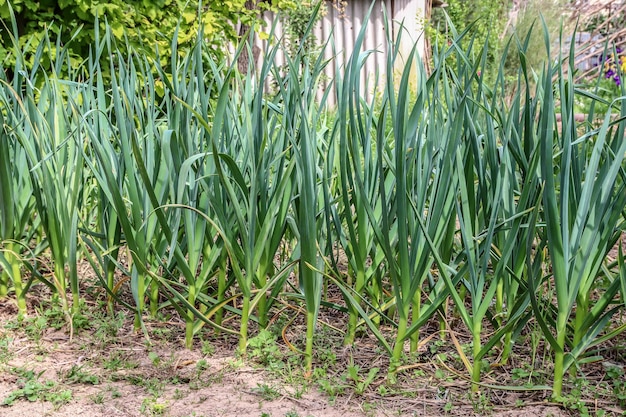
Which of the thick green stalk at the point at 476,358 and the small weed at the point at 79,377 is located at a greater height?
the thick green stalk at the point at 476,358

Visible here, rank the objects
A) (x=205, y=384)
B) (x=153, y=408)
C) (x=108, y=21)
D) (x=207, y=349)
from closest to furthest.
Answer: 1. (x=153, y=408)
2. (x=205, y=384)
3. (x=207, y=349)
4. (x=108, y=21)

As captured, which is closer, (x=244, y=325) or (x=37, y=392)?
(x=37, y=392)

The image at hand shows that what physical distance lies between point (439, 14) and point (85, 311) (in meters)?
9.33

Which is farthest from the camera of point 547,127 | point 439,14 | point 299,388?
point 439,14

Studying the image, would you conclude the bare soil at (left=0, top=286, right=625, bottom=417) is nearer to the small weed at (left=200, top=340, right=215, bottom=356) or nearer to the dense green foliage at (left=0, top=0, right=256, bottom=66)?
the small weed at (left=200, top=340, right=215, bottom=356)

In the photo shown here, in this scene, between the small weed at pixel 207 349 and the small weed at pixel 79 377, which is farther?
the small weed at pixel 207 349

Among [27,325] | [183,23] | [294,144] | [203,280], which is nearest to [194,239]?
[203,280]

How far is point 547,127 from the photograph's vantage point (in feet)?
4.72

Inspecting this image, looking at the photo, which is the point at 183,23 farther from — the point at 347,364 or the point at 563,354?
the point at 563,354

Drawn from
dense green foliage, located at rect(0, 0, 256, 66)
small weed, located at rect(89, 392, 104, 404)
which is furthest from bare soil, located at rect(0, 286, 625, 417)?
dense green foliage, located at rect(0, 0, 256, 66)

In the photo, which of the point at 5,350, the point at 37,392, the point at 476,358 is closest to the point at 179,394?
the point at 37,392

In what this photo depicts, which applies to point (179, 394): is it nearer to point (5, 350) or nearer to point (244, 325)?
point (244, 325)

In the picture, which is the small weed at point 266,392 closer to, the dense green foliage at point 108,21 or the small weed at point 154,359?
the small weed at point 154,359

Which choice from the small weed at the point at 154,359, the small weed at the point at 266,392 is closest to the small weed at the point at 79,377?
the small weed at the point at 154,359
